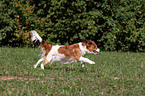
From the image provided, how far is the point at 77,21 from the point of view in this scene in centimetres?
1698

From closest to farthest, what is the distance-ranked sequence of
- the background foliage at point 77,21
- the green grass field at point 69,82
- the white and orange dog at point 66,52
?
the green grass field at point 69,82, the white and orange dog at point 66,52, the background foliage at point 77,21

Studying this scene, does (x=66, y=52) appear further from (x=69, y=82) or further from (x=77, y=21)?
(x=77, y=21)

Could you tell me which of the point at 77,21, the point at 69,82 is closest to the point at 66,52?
the point at 69,82

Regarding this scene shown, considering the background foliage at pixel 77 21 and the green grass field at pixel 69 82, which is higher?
the background foliage at pixel 77 21

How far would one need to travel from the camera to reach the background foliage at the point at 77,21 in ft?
55.7

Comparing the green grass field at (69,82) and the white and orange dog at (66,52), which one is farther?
the white and orange dog at (66,52)

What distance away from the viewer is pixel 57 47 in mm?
8109

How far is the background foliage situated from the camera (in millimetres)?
16969

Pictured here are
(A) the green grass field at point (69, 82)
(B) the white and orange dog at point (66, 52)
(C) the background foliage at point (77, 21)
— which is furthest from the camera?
(C) the background foliage at point (77, 21)

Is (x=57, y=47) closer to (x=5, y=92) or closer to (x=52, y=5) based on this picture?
(x=5, y=92)

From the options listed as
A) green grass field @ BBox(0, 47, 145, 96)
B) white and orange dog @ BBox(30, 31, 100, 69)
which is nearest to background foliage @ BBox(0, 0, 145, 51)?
green grass field @ BBox(0, 47, 145, 96)

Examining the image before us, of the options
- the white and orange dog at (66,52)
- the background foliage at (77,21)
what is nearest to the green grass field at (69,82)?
the white and orange dog at (66,52)

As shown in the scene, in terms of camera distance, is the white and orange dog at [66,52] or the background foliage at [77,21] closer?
the white and orange dog at [66,52]

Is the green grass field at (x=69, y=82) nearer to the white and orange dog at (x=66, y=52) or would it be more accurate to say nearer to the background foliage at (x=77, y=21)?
the white and orange dog at (x=66, y=52)
